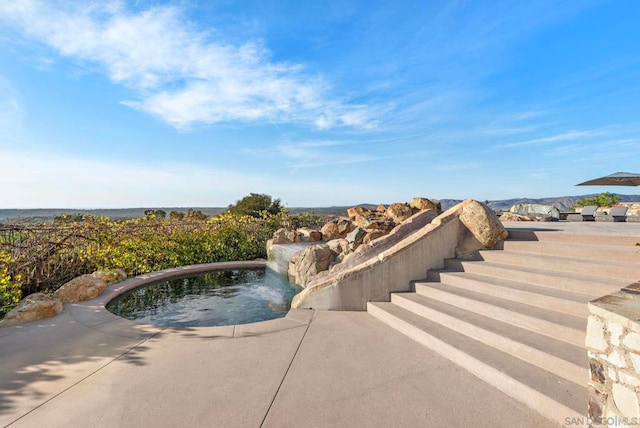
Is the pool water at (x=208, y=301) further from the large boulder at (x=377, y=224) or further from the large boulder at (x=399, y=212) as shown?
the large boulder at (x=399, y=212)

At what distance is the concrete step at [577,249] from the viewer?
3688 mm

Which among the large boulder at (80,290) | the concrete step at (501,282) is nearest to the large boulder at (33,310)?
the large boulder at (80,290)

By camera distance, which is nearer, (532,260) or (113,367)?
(113,367)

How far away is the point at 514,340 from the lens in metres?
2.86

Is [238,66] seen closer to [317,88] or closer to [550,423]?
[317,88]

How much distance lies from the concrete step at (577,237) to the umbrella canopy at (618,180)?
21.0ft

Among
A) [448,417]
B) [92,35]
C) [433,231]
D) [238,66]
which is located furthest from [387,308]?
[92,35]

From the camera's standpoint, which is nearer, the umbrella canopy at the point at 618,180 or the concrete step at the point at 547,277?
the concrete step at the point at 547,277

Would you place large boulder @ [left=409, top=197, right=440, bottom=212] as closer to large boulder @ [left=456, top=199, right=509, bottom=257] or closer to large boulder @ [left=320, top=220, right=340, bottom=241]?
large boulder @ [left=320, top=220, right=340, bottom=241]

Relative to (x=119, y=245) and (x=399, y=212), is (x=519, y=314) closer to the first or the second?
(x=399, y=212)

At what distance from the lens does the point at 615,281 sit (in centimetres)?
327

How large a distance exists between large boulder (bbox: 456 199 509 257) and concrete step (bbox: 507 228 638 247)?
0.24m

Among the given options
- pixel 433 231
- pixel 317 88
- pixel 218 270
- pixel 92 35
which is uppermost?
pixel 317 88

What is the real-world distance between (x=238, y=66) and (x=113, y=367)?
6.93m
